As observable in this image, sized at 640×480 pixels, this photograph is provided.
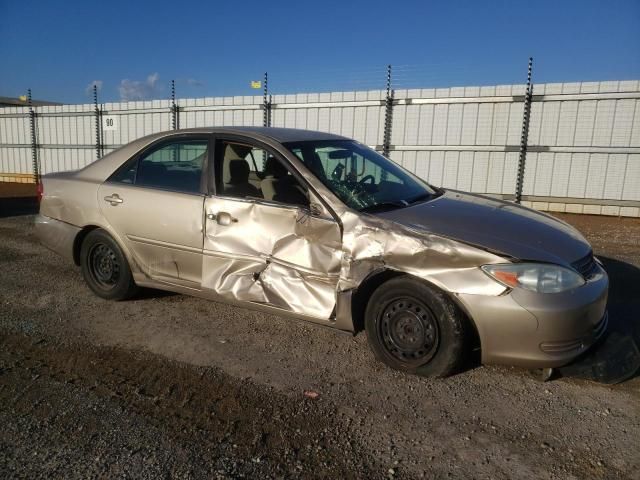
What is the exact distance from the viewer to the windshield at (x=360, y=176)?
369cm

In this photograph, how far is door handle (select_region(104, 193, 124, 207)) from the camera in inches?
178

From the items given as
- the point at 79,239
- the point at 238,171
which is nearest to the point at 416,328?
the point at 238,171

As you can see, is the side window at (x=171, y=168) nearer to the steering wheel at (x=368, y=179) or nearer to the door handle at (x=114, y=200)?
the door handle at (x=114, y=200)

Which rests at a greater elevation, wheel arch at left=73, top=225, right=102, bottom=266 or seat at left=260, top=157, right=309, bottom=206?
seat at left=260, top=157, right=309, bottom=206

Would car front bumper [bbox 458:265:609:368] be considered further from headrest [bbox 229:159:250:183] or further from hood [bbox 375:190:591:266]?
headrest [bbox 229:159:250:183]

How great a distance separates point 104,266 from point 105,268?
0.08 ft

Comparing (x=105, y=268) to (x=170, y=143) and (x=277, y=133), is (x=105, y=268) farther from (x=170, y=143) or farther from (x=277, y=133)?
(x=277, y=133)

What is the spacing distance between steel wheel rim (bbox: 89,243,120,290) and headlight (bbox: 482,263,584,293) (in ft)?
10.9

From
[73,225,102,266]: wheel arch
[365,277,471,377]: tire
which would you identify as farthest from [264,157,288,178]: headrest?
[73,225,102,266]: wheel arch

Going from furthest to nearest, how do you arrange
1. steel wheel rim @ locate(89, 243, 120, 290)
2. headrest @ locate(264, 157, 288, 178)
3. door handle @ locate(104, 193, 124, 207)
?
steel wheel rim @ locate(89, 243, 120, 290)
door handle @ locate(104, 193, 124, 207)
headrest @ locate(264, 157, 288, 178)

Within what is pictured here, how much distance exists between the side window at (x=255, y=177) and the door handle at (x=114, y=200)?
107cm

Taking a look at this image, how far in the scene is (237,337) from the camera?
13.1 ft

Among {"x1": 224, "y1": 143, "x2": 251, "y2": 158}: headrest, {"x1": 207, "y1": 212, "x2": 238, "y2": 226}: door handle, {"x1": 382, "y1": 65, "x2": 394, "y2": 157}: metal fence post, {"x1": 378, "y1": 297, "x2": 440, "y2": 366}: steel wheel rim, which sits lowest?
{"x1": 378, "y1": 297, "x2": 440, "y2": 366}: steel wheel rim

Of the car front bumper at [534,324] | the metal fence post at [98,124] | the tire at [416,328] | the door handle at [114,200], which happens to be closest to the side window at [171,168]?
the door handle at [114,200]
